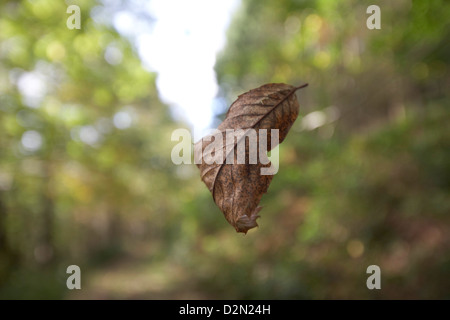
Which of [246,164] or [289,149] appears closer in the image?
[246,164]

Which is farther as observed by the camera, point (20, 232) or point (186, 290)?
point (20, 232)

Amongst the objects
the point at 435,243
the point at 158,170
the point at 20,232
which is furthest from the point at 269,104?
the point at 20,232

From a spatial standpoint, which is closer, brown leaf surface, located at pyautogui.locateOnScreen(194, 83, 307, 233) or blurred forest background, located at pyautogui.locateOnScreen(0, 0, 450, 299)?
brown leaf surface, located at pyautogui.locateOnScreen(194, 83, 307, 233)

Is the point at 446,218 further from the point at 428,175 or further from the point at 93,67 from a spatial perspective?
the point at 93,67

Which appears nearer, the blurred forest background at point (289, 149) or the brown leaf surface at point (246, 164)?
the brown leaf surface at point (246, 164)
